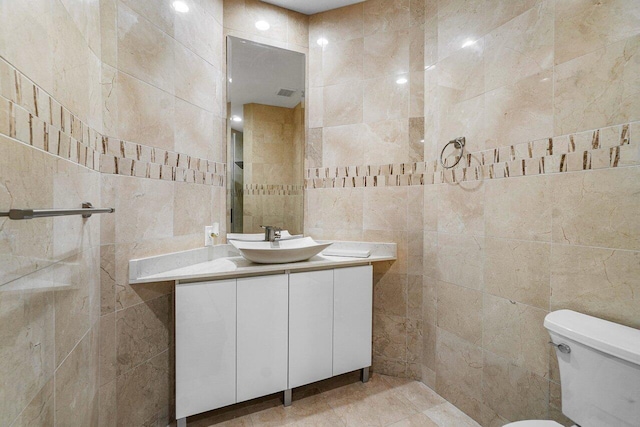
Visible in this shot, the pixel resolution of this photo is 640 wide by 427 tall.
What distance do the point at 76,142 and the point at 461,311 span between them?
210cm

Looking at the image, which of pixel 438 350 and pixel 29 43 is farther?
pixel 438 350

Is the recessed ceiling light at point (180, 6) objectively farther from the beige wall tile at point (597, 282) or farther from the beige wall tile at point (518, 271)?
the beige wall tile at point (597, 282)

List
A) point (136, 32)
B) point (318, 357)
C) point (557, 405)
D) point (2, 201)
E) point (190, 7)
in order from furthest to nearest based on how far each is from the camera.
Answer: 1. point (318, 357)
2. point (190, 7)
3. point (136, 32)
4. point (557, 405)
5. point (2, 201)

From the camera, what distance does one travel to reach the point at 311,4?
2008 mm

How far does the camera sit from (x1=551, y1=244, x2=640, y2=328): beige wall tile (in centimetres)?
103

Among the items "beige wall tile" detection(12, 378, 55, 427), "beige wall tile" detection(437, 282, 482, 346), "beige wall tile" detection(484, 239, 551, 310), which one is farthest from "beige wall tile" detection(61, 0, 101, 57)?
"beige wall tile" detection(437, 282, 482, 346)

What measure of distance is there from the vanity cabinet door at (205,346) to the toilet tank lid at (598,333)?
4.89ft

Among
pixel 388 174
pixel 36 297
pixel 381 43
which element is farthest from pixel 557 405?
pixel 381 43

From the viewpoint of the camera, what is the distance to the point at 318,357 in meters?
1.75

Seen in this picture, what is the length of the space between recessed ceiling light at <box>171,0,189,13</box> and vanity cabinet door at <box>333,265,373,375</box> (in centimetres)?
181

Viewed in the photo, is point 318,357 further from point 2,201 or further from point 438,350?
point 2,201

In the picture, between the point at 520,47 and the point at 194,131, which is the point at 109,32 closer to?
the point at 194,131

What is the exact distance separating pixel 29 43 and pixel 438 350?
2388 millimetres

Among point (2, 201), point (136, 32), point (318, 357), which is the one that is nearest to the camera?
point (2, 201)
